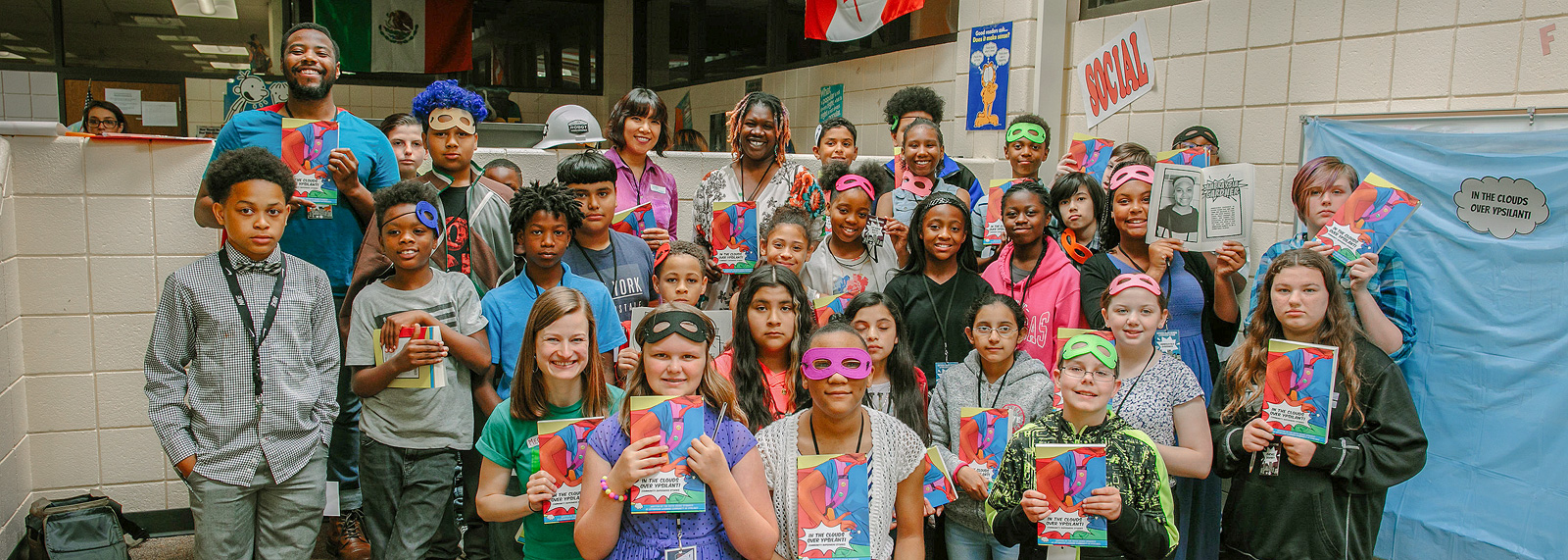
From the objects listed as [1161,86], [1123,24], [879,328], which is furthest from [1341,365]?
[1123,24]

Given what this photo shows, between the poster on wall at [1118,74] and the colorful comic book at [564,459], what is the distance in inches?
127

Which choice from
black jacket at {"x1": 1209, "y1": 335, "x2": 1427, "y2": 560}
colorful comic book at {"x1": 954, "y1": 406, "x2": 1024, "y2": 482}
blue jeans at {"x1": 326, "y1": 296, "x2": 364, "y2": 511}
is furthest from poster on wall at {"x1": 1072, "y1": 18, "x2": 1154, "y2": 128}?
blue jeans at {"x1": 326, "y1": 296, "x2": 364, "y2": 511}

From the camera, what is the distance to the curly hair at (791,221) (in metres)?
3.51

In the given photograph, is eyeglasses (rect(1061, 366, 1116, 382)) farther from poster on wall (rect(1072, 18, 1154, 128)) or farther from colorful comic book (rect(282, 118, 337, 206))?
colorful comic book (rect(282, 118, 337, 206))

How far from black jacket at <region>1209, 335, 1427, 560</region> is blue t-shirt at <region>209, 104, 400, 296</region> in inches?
119

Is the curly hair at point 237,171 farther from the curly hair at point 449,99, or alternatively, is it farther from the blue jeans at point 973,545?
the blue jeans at point 973,545

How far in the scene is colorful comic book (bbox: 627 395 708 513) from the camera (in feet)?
6.88

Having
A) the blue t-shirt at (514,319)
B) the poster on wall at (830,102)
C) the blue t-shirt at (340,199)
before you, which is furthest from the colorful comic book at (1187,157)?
the poster on wall at (830,102)

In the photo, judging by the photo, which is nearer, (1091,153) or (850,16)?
(1091,153)

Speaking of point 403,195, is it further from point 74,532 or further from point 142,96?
point 142,96

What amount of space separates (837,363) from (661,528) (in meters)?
0.57

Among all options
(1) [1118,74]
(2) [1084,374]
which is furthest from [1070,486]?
(1) [1118,74]

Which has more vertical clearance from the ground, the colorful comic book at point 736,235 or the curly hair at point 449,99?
the curly hair at point 449,99

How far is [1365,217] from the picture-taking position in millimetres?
3049
